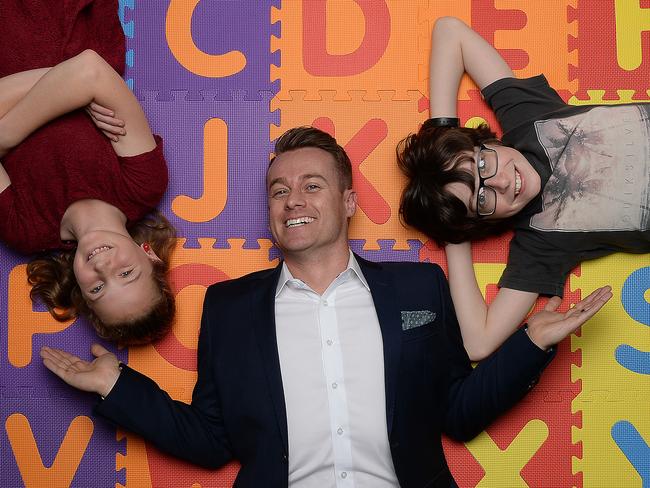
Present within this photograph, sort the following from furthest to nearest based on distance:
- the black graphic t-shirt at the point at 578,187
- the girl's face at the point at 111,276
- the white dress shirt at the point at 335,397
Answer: the black graphic t-shirt at the point at 578,187 < the girl's face at the point at 111,276 < the white dress shirt at the point at 335,397

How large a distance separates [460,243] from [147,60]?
5.66 ft

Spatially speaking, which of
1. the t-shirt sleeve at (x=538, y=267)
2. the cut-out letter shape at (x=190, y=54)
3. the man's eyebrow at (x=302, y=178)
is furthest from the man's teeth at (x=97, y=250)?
the t-shirt sleeve at (x=538, y=267)

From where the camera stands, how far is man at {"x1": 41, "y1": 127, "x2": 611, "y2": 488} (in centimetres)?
263

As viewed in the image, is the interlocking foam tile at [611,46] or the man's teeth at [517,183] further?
the interlocking foam tile at [611,46]

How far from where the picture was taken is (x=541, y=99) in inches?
119

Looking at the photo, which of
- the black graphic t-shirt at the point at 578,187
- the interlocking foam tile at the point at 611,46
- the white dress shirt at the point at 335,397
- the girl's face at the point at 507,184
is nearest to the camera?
the white dress shirt at the point at 335,397

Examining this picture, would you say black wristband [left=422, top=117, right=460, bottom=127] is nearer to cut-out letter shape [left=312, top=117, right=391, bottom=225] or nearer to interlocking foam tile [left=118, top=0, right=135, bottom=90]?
cut-out letter shape [left=312, top=117, right=391, bottom=225]

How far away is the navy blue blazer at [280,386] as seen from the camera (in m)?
2.66

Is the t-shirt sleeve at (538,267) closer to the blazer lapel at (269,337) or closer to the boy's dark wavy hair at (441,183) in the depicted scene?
the boy's dark wavy hair at (441,183)

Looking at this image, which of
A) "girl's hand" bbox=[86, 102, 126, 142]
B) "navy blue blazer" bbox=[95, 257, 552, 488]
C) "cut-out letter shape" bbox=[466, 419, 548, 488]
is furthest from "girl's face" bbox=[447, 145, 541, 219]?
"girl's hand" bbox=[86, 102, 126, 142]

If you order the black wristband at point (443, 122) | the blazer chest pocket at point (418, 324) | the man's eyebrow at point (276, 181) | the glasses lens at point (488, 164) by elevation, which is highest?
the black wristband at point (443, 122)

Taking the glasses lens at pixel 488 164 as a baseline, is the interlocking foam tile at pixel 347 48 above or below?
above

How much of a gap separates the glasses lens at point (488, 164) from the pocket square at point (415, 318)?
2.10 feet

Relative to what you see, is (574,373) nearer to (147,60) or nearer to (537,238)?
(537,238)
